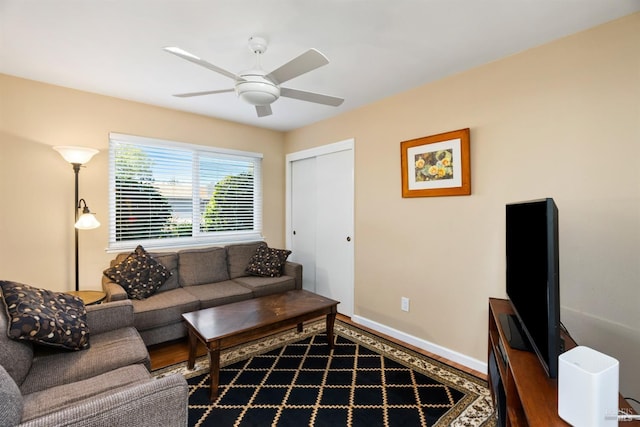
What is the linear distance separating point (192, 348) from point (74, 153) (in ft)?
6.57

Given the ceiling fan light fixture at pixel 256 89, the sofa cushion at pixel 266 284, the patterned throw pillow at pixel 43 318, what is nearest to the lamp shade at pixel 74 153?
the patterned throw pillow at pixel 43 318

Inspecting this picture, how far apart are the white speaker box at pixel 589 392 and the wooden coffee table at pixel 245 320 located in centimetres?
180

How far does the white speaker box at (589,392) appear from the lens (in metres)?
0.92

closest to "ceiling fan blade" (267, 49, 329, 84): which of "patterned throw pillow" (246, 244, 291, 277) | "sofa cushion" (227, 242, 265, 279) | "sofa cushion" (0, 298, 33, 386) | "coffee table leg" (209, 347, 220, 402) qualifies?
"coffee table leg" (209, 347, 220, 402)

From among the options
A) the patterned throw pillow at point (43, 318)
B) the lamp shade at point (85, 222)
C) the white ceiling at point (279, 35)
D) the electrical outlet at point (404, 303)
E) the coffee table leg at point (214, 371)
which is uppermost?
the white ceiling at point (279, 35)

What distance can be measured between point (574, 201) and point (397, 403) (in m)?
1.80

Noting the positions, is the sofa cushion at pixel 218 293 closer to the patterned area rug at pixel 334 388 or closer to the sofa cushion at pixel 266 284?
the sofa cushion at pixel 266 284

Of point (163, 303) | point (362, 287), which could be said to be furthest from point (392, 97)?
point (163, 303)

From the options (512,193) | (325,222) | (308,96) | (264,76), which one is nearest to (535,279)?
(512,193)

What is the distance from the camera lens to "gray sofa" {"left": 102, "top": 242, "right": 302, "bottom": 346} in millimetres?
2623

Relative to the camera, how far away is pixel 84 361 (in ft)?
5.54

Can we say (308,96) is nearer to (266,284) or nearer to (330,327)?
(330,327)

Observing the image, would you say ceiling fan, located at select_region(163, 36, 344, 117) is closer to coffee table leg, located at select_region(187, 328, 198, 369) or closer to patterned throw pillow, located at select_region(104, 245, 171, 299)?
coffee table leg, located at select_region(187, 328, 198, 369)

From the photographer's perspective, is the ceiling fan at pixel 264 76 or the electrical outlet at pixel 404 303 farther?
the electrical outlet at pixel 404 303
